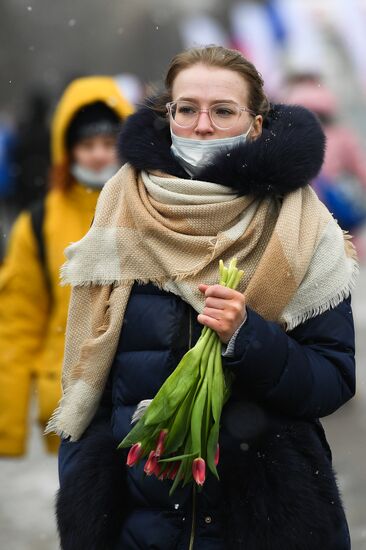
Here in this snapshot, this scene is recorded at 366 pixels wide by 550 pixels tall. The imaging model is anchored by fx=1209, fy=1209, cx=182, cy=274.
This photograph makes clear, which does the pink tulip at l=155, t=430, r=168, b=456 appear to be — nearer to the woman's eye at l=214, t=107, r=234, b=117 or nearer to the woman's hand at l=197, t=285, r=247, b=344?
the woman's hand at l=197, t=285, r=247, b=344

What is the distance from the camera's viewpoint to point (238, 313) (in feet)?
9.68

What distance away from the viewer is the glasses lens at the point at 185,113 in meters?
3.24

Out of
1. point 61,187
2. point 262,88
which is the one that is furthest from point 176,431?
point 61,187

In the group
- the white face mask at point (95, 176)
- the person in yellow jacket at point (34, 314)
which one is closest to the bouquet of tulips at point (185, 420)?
the person in yellow jacket at point (34, 314)

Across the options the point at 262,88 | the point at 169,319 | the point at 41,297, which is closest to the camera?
the point at 169,319

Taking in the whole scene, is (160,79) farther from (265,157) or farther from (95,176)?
(95,176)

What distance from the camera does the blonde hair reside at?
10.8ft

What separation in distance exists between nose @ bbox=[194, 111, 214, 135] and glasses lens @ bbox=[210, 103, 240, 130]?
0.06 feet

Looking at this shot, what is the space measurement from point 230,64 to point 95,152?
2.49m

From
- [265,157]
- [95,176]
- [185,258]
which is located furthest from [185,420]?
[95,176]

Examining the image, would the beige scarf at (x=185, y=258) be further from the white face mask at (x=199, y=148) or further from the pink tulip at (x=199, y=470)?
the pink tulip at (x=199, y=470)

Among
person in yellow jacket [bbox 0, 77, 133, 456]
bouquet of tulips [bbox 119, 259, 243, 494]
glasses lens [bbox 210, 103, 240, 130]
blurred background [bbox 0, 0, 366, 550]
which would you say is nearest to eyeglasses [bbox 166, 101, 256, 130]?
glasses lens [bbox 210, 103, 240, 130]

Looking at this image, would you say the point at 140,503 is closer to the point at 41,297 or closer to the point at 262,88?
the point at 262,88

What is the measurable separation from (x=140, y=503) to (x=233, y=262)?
68 centimetres
